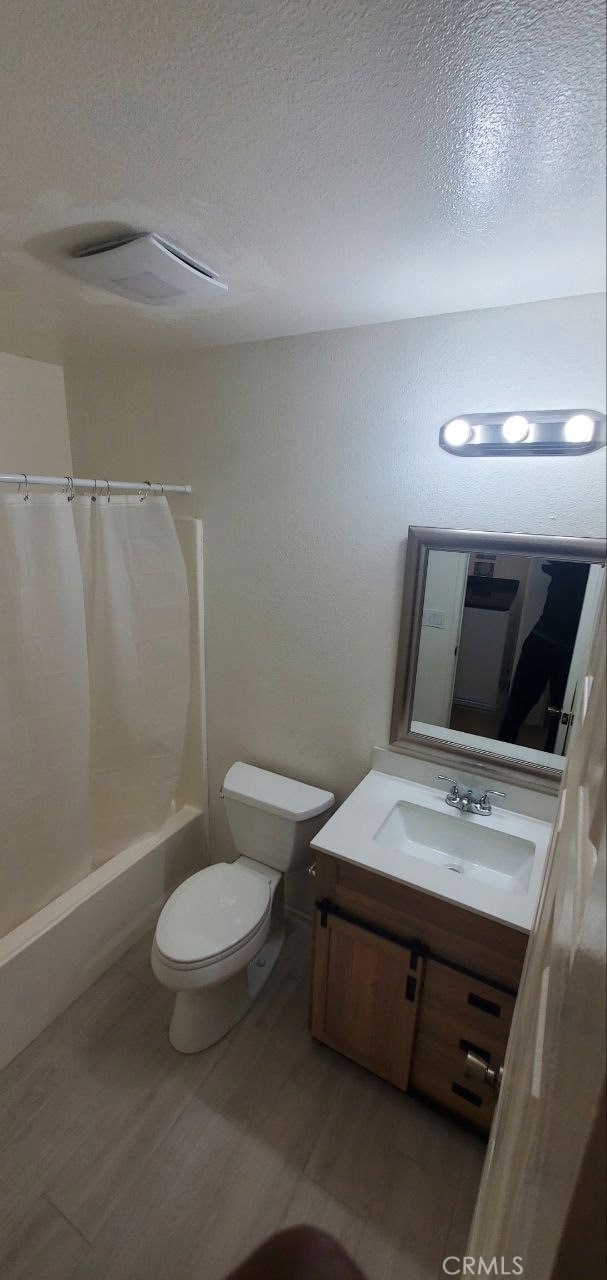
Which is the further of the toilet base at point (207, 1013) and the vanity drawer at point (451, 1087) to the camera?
the toilet base at point (207, 1013)

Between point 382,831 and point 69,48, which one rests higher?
point 69,48

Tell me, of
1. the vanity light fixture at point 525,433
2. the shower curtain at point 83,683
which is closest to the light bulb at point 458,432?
the vanity light fixture at point 525,433

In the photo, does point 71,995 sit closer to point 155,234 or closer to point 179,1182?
point 179,1182

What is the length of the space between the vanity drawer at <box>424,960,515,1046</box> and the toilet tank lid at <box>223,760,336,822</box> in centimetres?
56

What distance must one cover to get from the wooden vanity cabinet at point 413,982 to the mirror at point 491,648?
42 cm

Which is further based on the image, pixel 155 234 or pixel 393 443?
pixel 393 443

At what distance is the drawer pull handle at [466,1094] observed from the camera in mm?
1282

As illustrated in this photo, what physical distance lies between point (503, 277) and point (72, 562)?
49.6 inches

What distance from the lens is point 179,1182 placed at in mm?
1257

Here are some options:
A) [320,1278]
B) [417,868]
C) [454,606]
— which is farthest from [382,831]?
[320,1278]

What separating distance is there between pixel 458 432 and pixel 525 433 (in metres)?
0.18

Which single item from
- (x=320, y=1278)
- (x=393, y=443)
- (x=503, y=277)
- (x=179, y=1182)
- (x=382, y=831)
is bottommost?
(x=179, y=1182)

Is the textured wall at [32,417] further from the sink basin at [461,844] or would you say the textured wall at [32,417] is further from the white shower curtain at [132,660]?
the sink basin at [461,844]

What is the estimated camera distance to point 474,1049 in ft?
4.09
